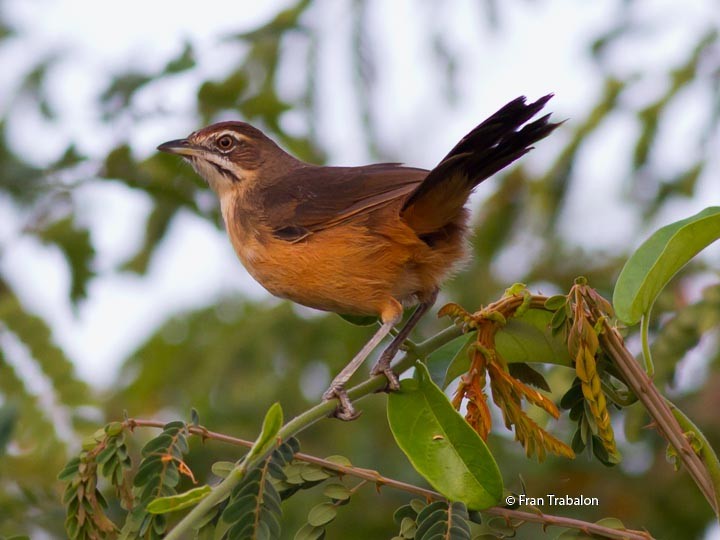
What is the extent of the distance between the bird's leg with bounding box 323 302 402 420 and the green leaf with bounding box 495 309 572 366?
1.45ft

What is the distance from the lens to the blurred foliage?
461 cm

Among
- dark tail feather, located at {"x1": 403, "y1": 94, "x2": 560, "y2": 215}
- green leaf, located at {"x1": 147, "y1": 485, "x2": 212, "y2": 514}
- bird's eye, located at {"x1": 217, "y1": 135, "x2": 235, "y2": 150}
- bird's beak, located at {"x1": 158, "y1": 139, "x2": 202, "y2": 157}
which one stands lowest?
green leaf, located at {"x1": 147, "y1": 485, "x2": 212, "y2": 514}

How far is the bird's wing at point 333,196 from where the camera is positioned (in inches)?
163

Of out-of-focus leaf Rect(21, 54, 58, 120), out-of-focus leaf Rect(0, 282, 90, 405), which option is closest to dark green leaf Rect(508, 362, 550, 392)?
out-of-focus leaf Rect(0, 282, 90, 405)

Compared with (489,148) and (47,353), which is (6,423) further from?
(489,148)

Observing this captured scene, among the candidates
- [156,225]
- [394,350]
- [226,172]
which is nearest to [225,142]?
[226,172]

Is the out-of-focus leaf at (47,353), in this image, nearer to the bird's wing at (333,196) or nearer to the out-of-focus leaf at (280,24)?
the bird's wing at (333,196)

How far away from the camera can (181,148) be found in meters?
5.06

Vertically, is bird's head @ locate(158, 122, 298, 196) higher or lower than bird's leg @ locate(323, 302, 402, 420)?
higher

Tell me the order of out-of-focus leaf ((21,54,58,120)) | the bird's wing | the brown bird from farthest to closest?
out-of-focus leaf ((21,54,58,120)), the bird's wing, the brown bird

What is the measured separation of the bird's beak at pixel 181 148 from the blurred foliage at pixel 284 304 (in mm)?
69

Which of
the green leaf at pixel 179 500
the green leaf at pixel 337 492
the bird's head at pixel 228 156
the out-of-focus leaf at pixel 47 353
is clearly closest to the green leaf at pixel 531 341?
the green leaf at pixel 337 492

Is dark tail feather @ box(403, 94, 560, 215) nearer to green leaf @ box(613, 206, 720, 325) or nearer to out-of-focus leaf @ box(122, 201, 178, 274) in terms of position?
green leaf @ box(613, 206, 720, 325)

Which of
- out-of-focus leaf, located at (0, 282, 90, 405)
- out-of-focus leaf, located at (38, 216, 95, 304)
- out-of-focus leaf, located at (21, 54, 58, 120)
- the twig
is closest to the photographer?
the twig
